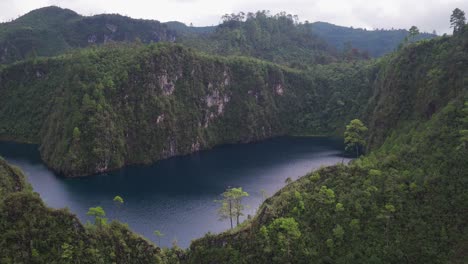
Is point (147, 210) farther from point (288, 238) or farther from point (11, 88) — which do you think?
point (11, 88)

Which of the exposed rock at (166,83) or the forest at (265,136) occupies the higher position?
the exposed rock at (166,83)

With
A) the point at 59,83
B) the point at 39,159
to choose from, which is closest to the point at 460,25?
the point at 39,159

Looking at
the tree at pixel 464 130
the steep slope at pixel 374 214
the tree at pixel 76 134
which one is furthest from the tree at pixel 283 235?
the tree at pixel 76 134

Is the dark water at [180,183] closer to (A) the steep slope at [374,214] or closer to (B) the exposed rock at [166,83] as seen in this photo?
(A) the steep slope at [374,214]

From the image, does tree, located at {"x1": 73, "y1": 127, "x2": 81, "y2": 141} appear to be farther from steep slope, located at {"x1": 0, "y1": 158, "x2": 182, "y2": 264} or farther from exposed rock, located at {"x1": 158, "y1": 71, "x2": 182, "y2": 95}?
steep slope, located at {"x1": 0, "y1": 158, "x2": 182, "y2": 264}

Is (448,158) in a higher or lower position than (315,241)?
higher

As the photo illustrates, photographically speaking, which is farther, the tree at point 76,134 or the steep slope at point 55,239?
the tree at point 76,134

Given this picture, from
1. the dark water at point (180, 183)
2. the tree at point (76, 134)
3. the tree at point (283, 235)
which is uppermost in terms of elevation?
the tree at point (76, 134)
